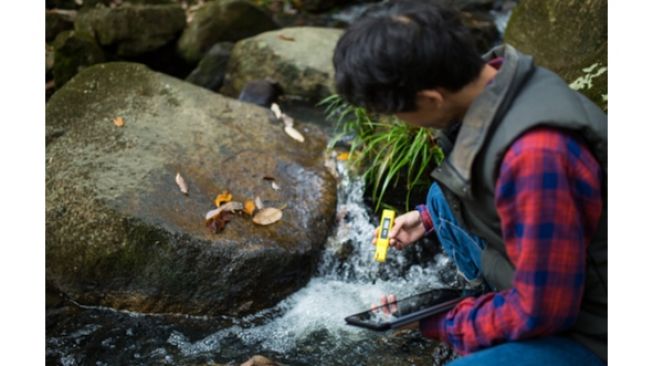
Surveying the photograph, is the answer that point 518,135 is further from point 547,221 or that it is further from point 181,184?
point 181,184

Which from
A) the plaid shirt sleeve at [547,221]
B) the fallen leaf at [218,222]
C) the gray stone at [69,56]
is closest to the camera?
the plaid shirt sleeve at [547,221]

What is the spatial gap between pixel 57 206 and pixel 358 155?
2.04 m

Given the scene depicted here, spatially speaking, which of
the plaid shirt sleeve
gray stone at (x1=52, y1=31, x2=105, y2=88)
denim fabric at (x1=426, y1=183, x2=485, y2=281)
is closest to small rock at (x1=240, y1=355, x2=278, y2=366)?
denim fabric at (x1=426, y1=183, x2=485, y2=281)

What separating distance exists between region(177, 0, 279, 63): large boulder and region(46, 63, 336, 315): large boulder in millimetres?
2841

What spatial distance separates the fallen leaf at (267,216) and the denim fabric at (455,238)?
53.1 inches

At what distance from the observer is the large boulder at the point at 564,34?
4441 millimetres

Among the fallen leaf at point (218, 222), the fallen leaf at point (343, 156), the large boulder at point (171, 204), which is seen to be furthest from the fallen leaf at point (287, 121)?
the fallen leaf at point (218, 222)

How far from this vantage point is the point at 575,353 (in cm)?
202

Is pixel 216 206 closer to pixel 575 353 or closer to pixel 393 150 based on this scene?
pixel 393 150

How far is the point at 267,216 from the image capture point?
13.1ft

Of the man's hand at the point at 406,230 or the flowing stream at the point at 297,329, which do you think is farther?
the flowing stream at the point at 297,329

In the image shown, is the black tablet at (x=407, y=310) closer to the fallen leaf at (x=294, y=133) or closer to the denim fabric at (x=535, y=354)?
the denim fabric at (x=535, y=354)

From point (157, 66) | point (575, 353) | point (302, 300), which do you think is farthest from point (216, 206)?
point (157, 66)

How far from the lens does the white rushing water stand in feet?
11.6
